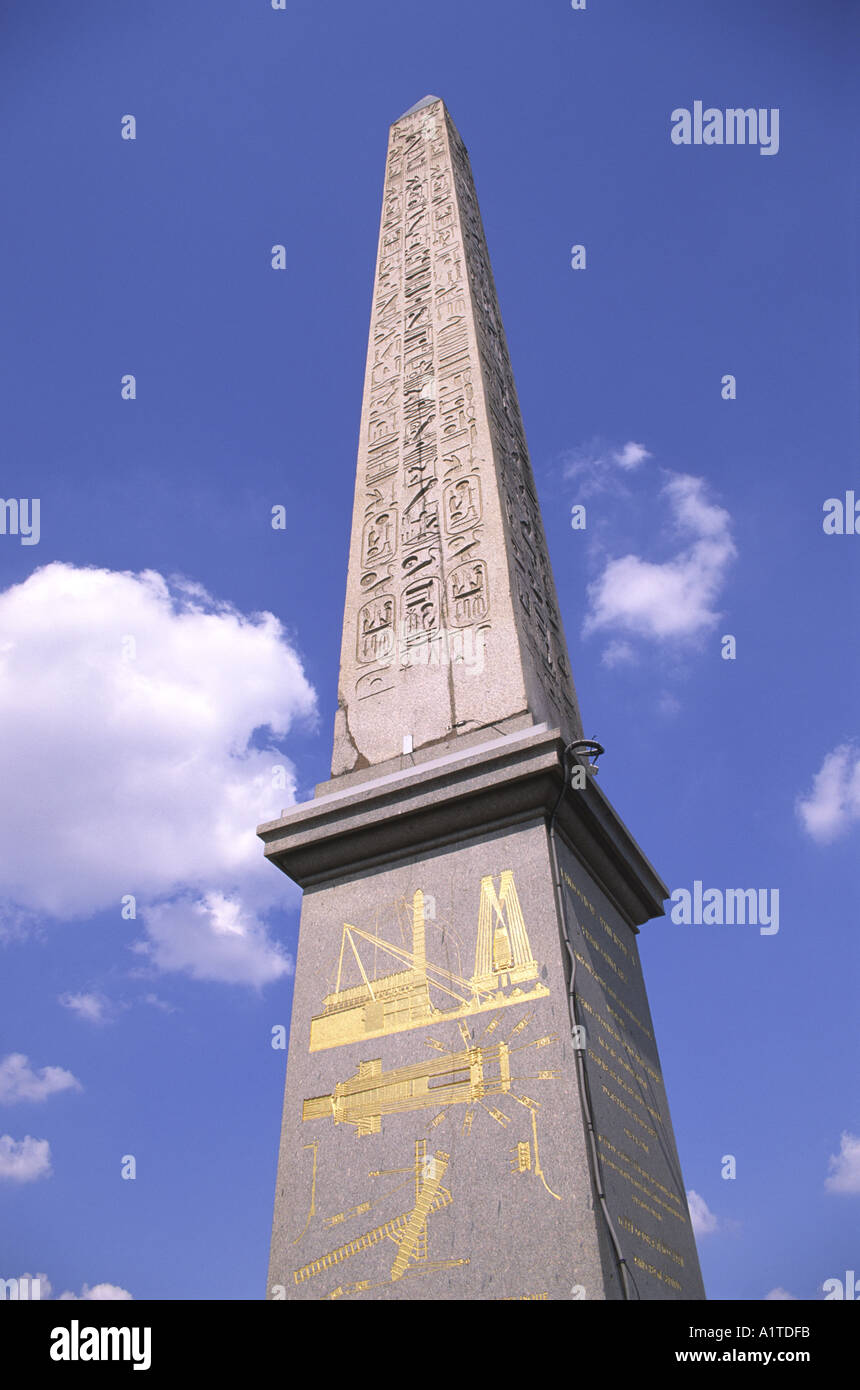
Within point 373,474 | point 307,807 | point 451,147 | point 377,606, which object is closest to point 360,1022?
point 307,807

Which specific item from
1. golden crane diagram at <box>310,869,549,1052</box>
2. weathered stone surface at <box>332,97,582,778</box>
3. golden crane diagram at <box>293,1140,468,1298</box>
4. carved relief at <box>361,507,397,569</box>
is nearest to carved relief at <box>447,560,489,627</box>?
weathered stone surface at <box>332,97,582,778</box>

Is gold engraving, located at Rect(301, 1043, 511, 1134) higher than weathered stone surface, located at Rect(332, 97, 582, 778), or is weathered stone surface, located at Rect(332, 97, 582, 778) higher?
weathered stone surface, located at Rect(332, 97, 582, 778)

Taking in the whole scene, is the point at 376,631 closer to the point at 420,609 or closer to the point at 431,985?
the point at 420,609

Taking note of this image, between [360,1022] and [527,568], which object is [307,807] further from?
[527,568]

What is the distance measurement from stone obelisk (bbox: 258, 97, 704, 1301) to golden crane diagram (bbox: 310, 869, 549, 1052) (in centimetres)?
1

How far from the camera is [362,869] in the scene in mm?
5750

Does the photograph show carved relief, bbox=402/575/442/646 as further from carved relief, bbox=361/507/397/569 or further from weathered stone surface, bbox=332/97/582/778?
carved relief, bbox=361/507/397/569

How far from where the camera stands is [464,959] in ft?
16.6

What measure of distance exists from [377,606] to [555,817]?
2295mm

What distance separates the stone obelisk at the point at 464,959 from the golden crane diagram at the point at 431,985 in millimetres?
11

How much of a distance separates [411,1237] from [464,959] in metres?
1.19

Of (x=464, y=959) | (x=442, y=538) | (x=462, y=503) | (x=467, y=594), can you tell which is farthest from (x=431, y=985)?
(x=462, y=503)

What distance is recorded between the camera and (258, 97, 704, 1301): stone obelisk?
172 inches

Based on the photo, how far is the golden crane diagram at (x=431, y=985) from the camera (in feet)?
16.1
